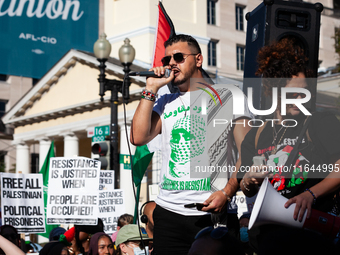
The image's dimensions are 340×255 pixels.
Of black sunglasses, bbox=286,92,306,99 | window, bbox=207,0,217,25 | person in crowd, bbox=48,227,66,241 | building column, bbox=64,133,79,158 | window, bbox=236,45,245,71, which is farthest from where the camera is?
window, bbox=236,45,245,71

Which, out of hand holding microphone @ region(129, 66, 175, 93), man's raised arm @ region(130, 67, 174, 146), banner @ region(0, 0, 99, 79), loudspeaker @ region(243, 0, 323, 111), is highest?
banner @ region(0, 0, 99, 79)

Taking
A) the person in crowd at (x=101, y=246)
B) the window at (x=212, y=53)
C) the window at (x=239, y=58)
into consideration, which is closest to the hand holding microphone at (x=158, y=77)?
the person in crowd at (x=101, y=246)

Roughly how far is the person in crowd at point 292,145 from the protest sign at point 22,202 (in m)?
4.98

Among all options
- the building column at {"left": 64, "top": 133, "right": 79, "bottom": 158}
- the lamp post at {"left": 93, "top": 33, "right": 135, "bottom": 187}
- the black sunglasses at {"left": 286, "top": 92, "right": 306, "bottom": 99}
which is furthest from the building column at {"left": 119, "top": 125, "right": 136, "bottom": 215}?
the black sunglasses at {"left": 286, "top": 92, "right": 306, "bottom": 99}

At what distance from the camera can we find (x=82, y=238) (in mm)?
7441

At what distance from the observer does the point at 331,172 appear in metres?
2.67

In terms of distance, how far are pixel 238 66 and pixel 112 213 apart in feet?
116

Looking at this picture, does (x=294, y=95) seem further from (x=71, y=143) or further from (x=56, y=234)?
(x=71, y=143)

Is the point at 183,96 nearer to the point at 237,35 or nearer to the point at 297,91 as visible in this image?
the point at 297,91

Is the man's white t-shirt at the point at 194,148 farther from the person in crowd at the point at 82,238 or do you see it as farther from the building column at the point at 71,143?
the building column at the point at 71,143

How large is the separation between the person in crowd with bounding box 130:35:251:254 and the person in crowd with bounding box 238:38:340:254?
0.88ft

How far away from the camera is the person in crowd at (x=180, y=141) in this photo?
10.5ft

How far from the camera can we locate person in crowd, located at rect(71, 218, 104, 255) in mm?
7223

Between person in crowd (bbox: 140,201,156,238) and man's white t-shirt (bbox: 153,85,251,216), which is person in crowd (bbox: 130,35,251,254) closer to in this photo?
man's white t-shirt (bbox: 153,85,251,216)
